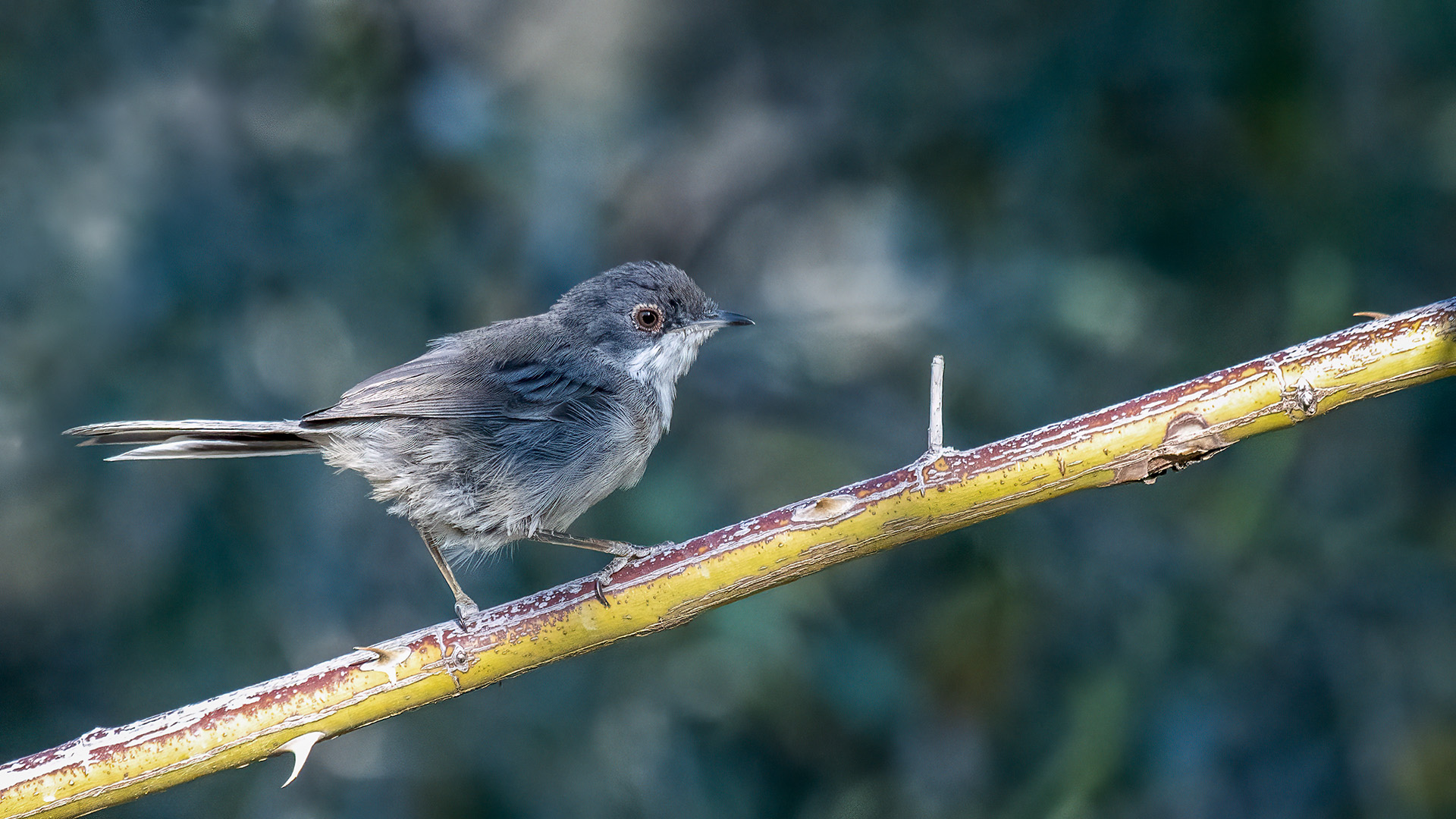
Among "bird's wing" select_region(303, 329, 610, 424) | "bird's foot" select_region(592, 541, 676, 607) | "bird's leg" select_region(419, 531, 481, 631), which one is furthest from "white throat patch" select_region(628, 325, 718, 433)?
"bird's foot" select_region(592, 541, 676, 607)

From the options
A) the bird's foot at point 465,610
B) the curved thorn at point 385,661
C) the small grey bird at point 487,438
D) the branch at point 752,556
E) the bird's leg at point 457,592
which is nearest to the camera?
the branch at point 752,556

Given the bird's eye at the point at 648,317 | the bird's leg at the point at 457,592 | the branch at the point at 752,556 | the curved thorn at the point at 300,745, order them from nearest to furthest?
the branch at the point at 752,556 → the curved thorn at the point at 300,745 → the bird's leg at the point at 457,592 → the bird's eye at the point at 648,317

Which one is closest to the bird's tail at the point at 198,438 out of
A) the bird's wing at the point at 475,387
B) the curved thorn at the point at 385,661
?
the bird's wing at the point at 475,387

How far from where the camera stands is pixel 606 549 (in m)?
3.45

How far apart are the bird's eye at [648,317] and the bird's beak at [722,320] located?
15 centimetres

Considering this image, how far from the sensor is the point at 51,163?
4609mm

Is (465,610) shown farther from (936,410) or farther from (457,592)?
(936,410)

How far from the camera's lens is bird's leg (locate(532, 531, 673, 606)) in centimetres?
290

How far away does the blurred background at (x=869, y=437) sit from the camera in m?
4.14

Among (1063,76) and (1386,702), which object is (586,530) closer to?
(1063,76)

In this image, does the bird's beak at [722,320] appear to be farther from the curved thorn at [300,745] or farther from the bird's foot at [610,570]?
the curved thorn at [300,745]

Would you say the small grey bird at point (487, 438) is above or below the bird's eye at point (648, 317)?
below

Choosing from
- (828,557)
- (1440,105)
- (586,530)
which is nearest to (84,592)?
(586,530)

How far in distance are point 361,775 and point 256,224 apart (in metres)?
2.12
